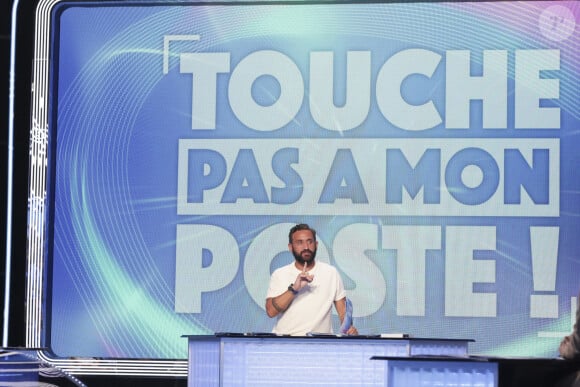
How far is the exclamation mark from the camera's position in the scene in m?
9.33

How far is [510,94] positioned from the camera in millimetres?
9500

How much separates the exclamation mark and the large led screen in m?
0.01

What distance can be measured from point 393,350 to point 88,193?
10.8ft

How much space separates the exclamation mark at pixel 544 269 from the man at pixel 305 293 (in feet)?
5.08

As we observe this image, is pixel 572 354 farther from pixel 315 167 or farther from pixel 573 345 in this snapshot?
pixel 315 167

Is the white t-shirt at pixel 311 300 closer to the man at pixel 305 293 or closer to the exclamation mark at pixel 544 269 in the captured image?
the man at pixel 305 293

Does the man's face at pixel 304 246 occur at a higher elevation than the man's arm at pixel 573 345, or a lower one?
higher

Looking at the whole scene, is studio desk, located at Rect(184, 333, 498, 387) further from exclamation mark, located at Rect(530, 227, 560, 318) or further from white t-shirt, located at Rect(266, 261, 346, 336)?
exclamation mark, located at Rect(530, 227, 560, 318)

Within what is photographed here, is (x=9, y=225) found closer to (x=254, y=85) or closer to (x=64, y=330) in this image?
(x=64, y=330)

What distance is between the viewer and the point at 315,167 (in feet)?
31.4

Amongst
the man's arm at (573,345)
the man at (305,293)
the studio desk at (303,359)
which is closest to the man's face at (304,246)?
the man at (305,293)

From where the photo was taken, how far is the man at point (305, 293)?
28.6 feet

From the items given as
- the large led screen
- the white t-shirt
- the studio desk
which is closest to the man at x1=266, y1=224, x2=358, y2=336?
the white t-shirt

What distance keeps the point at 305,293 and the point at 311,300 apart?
7cm
